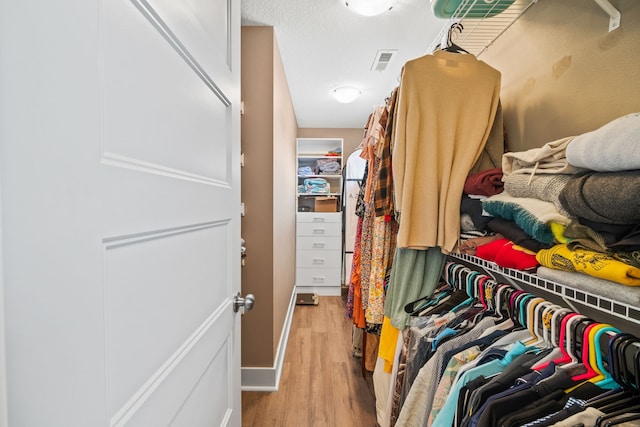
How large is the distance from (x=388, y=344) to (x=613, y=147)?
42.3 inches

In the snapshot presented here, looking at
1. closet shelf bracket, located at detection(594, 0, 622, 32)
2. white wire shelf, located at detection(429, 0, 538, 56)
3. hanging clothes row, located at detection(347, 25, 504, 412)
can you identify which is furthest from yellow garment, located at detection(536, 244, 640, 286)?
white wire shelf, located at detection(429, 0, 538, 56)

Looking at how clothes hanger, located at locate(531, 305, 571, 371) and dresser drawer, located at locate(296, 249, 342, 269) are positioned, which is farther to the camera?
dresser drawer, located at locate(296, 249, 342, 269)

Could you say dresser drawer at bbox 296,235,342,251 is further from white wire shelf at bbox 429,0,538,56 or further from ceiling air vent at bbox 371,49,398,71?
white wire shelf at bbox 429,0,538,56

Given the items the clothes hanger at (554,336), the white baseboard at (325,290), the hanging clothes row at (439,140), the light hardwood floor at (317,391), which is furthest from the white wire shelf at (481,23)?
the white baseboard at (325,290)

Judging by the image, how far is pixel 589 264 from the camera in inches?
22.8

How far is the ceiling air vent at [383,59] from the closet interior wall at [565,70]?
88 cm

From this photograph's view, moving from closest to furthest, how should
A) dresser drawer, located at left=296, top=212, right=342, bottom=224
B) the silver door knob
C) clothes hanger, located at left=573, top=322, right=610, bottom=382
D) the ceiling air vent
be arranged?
clothes hanger, located at left=573, top=322, right=610, bottom=382 < the silver door knob < the ceiling air vent < dresser drawer, located at left=296, top=212, right=342, bottom=224

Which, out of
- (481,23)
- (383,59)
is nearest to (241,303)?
(481,23)

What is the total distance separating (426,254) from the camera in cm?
127

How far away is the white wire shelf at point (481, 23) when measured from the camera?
1137 mm

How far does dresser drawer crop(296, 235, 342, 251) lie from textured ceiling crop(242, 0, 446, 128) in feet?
5.65

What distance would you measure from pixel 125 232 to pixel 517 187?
89cm

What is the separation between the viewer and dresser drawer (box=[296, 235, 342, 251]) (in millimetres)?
3789

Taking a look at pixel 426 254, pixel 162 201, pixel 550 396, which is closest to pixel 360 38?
pixel 426 254
